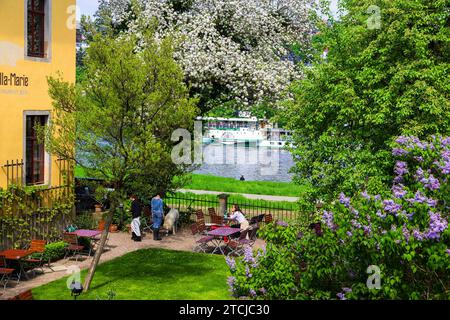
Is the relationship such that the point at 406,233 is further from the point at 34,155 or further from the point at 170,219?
the point at 170,219

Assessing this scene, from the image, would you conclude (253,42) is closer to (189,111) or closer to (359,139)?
(359,139)

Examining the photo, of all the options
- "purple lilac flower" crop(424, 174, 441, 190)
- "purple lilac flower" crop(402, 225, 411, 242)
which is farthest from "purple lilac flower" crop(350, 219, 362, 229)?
"purple lilac flower" crop(424, 174, 441, 190)

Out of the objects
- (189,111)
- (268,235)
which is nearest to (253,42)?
(189,111)

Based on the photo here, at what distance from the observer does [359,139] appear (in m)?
18.4

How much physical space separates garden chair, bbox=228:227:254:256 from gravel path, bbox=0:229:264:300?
0.95 m

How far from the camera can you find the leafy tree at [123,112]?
47.4 feet

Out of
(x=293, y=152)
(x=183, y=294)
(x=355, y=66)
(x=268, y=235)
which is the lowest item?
(x=183, y=294)

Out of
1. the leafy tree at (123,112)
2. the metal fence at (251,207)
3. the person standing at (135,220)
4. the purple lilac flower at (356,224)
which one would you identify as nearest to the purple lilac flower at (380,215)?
the purple lilac flower at (356,224)

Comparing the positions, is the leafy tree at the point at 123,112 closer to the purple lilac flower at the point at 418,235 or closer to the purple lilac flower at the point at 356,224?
the purple lilac flower at the point at 356,224

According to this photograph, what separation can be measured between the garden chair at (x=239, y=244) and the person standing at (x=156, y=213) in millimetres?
2912

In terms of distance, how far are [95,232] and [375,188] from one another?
9450 mm

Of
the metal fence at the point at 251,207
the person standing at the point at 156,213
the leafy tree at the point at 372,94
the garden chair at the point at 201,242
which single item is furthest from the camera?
the metal fence at the point at 251,207

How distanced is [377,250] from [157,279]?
8.84m

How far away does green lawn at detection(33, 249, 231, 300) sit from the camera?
624 inches
